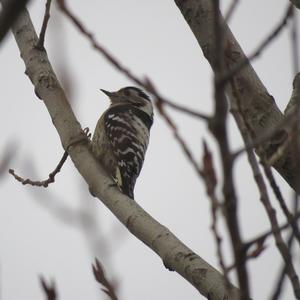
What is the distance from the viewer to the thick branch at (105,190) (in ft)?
8.79

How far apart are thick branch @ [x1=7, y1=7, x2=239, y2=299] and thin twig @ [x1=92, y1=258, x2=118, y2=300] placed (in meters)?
0.63

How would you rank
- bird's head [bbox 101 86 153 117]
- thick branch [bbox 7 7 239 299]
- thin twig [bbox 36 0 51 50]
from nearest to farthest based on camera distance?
thick branch [bbox 7 7 239 299]
thin twig [bbox 36 0 51 50]
bird's head [bbox 101 86 153 117]

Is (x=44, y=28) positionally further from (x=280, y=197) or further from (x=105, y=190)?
(x=280, y=197)

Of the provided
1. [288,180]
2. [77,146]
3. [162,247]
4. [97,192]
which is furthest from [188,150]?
[77,146]

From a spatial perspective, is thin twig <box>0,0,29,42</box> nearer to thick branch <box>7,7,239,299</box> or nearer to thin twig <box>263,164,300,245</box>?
thin twig <box>263,164,300,245</box>

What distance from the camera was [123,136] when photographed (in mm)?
7477

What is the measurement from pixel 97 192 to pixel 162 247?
2.84ft

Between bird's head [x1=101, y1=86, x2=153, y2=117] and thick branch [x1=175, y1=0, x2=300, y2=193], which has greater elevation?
bird's head [x1=101, y1=86, x2=153, y2=117]

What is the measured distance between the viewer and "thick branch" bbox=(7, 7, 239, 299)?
268 centimetres

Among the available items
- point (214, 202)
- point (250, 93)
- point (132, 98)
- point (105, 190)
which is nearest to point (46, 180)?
point (105, 190)

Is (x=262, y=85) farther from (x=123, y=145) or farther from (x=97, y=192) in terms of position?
(x=123, y=145)

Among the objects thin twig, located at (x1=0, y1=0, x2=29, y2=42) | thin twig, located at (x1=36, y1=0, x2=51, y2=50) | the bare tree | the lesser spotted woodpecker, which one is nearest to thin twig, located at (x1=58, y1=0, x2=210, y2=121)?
the bare tree

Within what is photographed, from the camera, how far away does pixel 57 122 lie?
393 cm

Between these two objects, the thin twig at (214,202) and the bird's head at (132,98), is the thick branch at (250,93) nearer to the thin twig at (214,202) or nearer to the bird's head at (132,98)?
the thin twig at (214,202)
